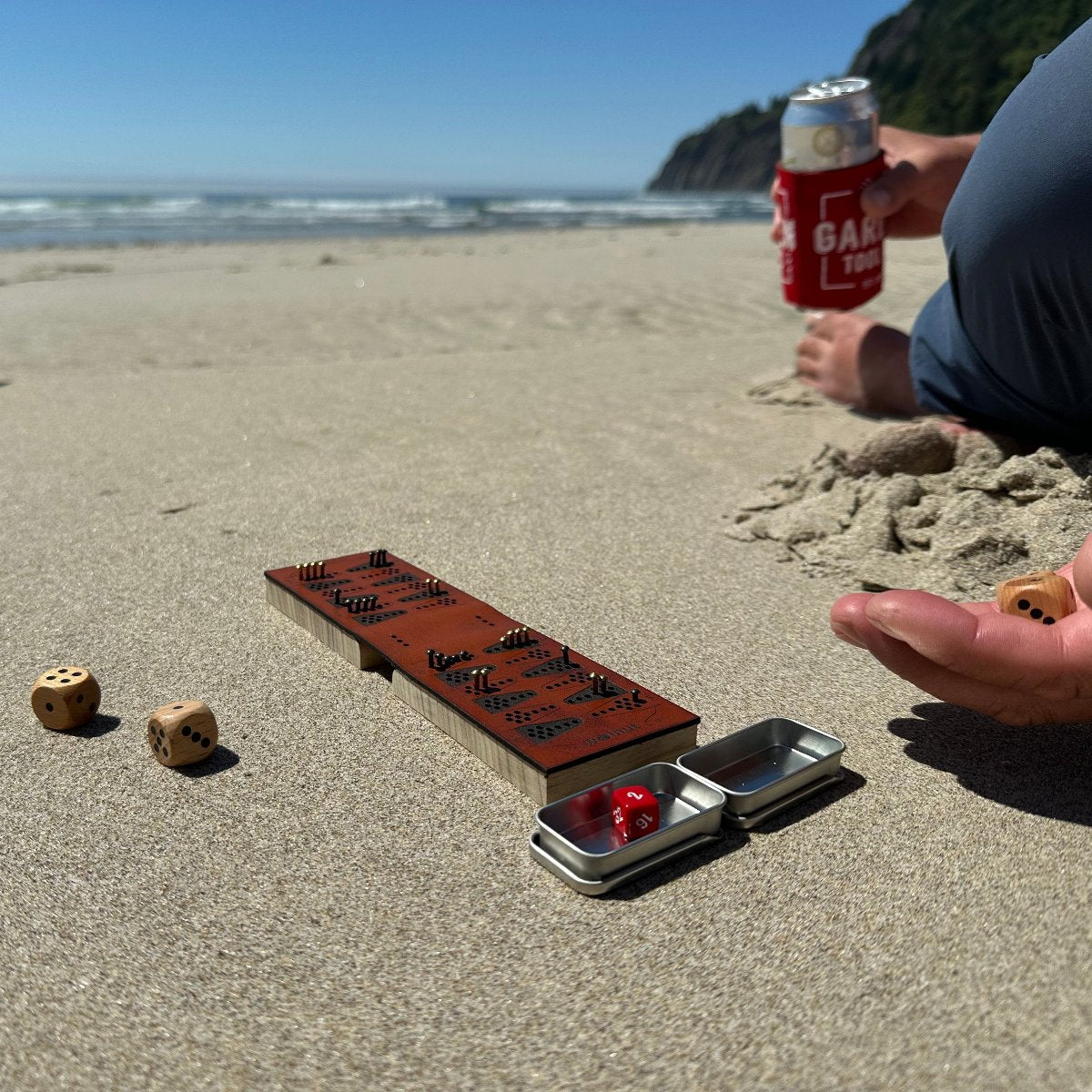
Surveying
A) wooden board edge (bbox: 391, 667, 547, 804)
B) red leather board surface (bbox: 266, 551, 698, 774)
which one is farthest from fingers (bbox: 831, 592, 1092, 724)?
wooden board edge (bbox: 391, 667, 547, 804)

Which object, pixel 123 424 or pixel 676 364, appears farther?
pixel 676 364

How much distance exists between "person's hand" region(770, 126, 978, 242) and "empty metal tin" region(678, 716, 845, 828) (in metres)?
1.74

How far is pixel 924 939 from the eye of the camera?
1.39 meters

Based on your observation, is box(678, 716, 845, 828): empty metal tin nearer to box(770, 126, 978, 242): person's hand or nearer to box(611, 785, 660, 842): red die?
box(611, 785, 660, 842): red die

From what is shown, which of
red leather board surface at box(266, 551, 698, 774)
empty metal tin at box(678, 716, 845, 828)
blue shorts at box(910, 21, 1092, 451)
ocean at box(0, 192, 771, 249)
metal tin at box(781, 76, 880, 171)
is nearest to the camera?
empty metal tin at box(678, 716, 845, 828)

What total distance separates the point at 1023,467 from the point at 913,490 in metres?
0.27

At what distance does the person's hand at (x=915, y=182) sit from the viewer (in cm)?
294

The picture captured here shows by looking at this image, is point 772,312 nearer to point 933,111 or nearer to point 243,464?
point 243,464

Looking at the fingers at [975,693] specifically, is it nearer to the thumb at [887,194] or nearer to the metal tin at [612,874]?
the metal tin at [612,874]

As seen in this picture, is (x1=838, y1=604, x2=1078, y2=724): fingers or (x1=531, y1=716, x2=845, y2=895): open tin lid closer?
(x1=531, y1=716, x2=845, y2=895): open tin lid

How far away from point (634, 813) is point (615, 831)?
8 cm

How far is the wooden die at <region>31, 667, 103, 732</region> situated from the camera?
195 centimetres

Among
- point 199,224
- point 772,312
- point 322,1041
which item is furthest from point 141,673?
point 199,224

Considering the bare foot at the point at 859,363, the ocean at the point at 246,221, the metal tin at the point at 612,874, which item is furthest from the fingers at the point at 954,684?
the ocean at the point at 246,221
